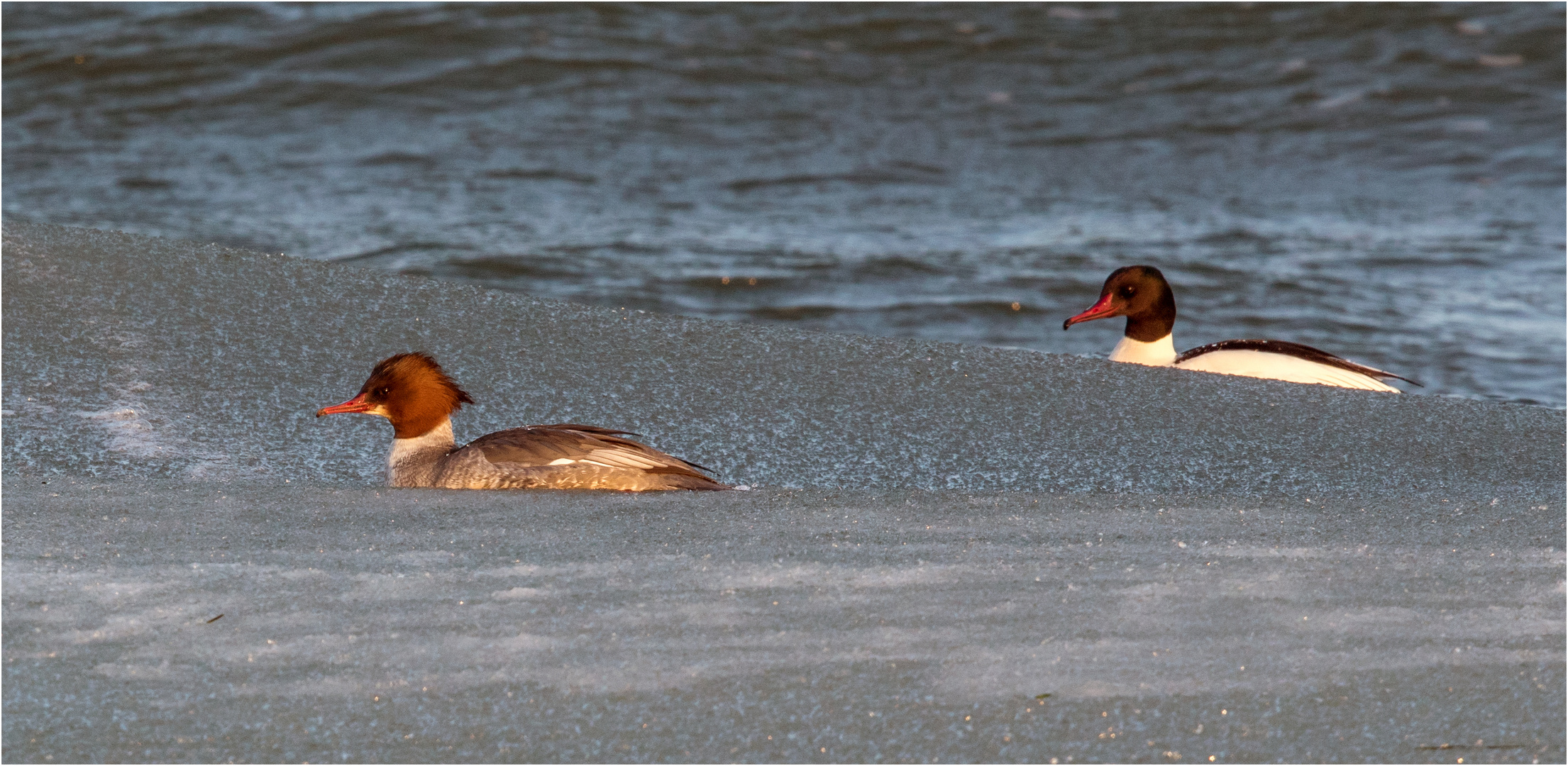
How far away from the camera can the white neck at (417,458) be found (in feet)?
11.8

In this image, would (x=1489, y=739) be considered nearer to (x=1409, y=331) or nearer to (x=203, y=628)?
(x=203, y=628)

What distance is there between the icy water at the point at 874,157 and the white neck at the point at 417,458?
4274 mm

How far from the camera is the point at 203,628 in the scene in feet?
8.18

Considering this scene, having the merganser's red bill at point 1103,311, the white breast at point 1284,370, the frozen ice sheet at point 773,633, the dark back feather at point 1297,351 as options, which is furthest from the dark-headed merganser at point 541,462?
the merganser's red bill at point 1103,311

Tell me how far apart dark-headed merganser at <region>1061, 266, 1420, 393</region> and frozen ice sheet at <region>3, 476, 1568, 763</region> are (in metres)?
2.33

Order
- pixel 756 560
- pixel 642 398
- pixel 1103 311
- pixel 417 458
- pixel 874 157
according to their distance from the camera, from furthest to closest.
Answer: pixel 874 157
pixel 1103 311
pixel 642 398
pixel 417 458
pixel 756 560

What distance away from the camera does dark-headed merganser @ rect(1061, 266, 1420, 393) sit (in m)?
5.56

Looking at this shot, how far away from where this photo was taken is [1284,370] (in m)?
5.52

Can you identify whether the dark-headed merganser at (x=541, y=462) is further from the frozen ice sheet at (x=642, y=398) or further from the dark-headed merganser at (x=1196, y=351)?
the dark-headed merganser at (x=1196, y=351)

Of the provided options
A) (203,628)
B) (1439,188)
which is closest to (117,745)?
(203,628)

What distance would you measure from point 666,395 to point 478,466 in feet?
3.11

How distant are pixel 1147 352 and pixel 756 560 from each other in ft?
11.9

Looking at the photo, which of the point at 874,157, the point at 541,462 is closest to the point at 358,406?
the point at 541,462

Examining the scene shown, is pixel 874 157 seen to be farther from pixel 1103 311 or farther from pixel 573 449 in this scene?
pixel 573 449
